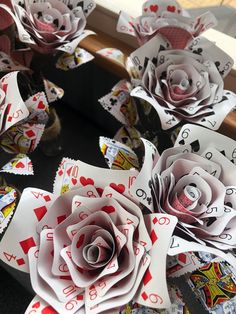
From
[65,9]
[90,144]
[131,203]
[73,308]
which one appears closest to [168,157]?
Result: [131,203]

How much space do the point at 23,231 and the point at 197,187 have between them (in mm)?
202

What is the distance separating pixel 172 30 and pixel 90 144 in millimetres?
367

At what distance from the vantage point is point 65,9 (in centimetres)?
55

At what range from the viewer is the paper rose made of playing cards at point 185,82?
18.4 inches

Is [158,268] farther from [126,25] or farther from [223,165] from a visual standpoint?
[126,25]

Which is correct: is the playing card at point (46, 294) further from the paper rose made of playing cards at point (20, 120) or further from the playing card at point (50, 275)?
the paper rose made of playing cards at point (20, 120)

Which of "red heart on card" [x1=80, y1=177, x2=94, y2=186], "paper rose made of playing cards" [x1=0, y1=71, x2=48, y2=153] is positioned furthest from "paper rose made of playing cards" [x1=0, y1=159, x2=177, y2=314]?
"paper rose made of playing cards" [x1=0, y1=71, x2=48, y2=153]

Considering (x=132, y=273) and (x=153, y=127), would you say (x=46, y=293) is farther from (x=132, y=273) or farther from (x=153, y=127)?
(x=153, y=127)

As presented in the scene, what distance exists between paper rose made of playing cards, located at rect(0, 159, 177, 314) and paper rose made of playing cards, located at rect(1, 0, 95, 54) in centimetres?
24

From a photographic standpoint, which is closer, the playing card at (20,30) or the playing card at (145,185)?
the playing card at (145,185)

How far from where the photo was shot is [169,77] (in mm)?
490

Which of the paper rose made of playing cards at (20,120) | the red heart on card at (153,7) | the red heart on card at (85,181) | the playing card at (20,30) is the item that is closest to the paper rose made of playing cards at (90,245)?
the red heart on card at (85,181)

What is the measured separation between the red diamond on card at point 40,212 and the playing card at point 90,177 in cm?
3

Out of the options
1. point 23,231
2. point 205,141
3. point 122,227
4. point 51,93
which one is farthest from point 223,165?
point 51,93
